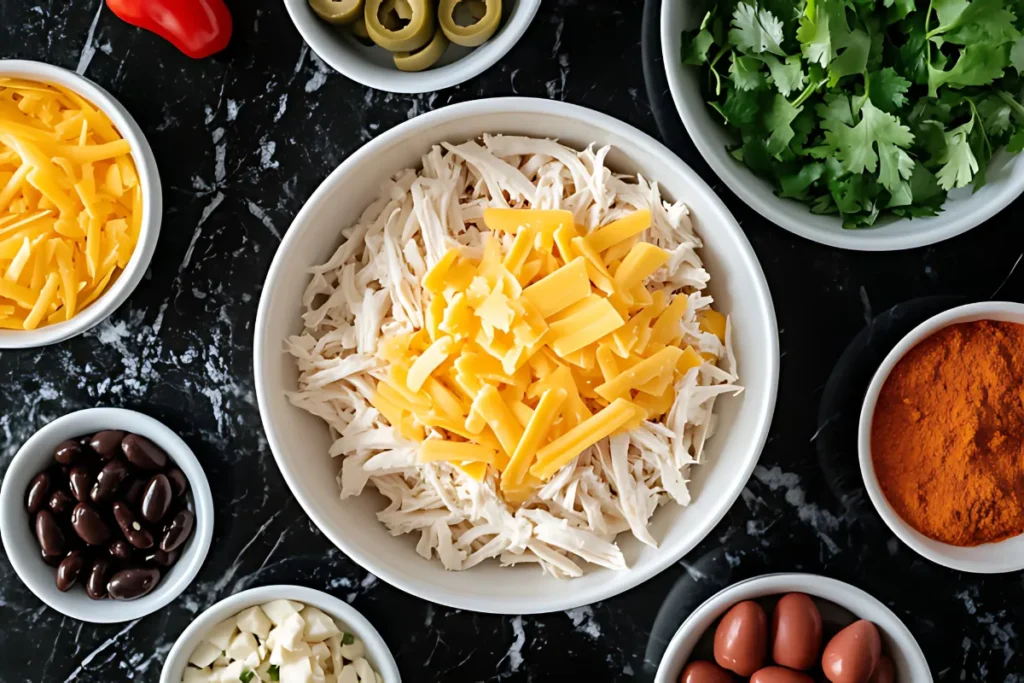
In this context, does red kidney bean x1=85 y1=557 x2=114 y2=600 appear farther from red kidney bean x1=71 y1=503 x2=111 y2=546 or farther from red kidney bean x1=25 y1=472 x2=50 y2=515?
red kidney bean x1=25 y1=472 x2=50 y2=515

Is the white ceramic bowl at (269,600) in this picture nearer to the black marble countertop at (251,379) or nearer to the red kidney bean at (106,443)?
the black marble countertop at (251,379)

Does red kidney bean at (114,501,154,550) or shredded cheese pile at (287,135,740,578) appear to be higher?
shredded cheese pile at (287,135,740,578)

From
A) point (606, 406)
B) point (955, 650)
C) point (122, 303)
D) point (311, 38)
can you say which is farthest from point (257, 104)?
point (955, 650)

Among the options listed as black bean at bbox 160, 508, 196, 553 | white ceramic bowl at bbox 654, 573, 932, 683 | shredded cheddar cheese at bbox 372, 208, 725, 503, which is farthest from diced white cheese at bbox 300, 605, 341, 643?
white ceramic bowl at bbox 654, 573, 932, 683

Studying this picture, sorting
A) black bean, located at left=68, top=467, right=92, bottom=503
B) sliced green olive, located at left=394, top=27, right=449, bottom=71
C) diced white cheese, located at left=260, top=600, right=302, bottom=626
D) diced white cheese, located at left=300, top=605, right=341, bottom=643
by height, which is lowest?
diced white cheese, located at left=300, top=605, right=341, bottom=643

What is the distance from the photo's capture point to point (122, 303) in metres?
1.56

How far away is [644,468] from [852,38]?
0.82 m

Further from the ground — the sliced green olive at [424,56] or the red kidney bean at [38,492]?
the sliced green olive at [424,56]

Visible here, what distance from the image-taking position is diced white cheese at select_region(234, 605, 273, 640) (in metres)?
1.52

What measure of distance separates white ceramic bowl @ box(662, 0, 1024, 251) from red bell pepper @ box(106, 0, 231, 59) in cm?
81

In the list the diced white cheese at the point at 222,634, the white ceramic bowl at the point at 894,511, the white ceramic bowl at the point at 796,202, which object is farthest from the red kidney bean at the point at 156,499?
the white ceramic bowl at the point at 894,511

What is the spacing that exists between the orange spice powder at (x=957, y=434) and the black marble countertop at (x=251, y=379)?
81 mm

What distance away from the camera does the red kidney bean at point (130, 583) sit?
151 centimetres

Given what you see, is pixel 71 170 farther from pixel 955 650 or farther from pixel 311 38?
pixel 955 650
